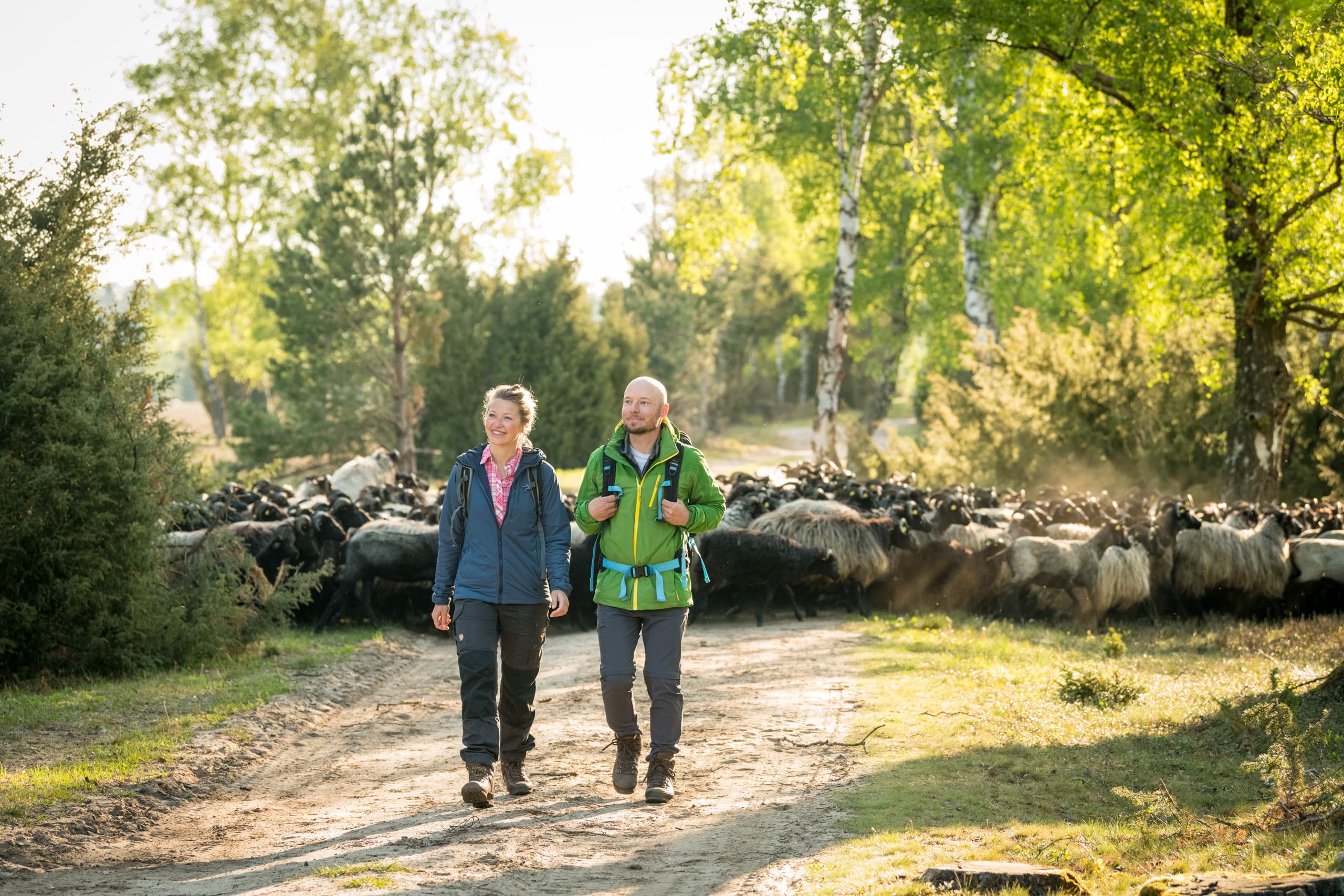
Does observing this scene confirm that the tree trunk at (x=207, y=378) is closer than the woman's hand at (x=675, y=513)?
No

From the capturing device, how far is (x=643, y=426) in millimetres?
6738

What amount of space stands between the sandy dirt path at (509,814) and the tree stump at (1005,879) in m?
0.68

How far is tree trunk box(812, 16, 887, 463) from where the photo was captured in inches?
845

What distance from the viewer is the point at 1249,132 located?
1298 cm

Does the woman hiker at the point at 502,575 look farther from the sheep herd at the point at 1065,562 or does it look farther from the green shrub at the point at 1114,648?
the sheep herd at the point at 1065,562

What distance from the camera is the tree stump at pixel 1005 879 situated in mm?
4957

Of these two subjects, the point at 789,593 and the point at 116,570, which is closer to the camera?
the point at 116,570

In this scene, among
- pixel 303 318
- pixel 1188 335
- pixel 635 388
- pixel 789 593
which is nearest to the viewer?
pixel 635 388

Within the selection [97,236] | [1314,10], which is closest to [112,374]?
[97,236]

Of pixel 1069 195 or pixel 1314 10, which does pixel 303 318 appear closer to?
pixel 1069 195

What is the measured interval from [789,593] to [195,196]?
33.3 metres

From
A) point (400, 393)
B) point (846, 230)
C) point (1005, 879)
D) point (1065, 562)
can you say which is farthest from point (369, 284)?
point (1005, 879)

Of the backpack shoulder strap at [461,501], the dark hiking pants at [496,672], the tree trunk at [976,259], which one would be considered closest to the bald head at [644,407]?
the backpack shoulder strap at [461,501]

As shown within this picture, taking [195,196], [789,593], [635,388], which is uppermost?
[195,196]
